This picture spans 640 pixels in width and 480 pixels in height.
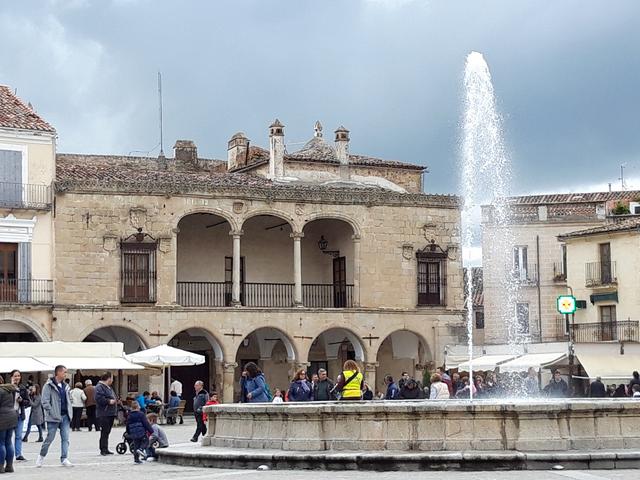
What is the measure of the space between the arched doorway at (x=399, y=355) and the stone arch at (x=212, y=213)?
6505 mm

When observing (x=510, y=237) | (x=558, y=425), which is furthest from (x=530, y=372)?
(x=510, y=237)

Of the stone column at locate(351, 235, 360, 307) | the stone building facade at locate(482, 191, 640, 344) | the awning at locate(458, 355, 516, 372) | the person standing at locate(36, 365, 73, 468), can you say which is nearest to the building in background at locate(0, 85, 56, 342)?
the stone column at locate(351, 235, 360, 307)

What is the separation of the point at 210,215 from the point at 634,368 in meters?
12.8

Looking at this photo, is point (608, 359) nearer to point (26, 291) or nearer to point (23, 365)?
point (26, 291)

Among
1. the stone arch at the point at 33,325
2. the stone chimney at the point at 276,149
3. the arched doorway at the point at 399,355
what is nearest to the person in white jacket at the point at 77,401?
the stone arch at the point at 33,325

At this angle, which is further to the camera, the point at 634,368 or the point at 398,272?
the point at 398,272

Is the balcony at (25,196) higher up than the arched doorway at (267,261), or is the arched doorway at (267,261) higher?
the balcony at (25,196)

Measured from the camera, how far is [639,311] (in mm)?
40219

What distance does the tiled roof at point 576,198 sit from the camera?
5147 cm

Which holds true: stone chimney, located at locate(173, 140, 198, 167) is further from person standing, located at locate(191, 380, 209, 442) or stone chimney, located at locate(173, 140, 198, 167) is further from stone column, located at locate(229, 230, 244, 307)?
person standing, located at locate(191, 380, 209, 442)

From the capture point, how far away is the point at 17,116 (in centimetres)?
3550

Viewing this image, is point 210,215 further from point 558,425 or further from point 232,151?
point 558,425

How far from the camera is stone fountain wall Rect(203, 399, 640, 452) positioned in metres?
14.1

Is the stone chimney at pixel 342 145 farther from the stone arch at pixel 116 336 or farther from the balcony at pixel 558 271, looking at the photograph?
the stone arch at pixel 116 336
